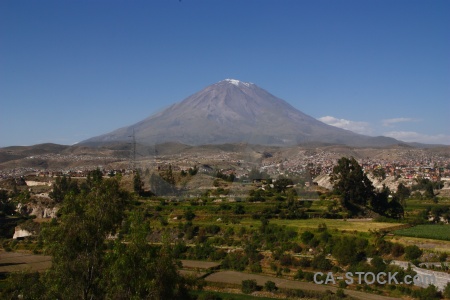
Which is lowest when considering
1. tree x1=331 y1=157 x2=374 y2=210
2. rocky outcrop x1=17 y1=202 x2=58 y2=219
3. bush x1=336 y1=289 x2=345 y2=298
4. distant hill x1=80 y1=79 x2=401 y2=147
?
bush x1=336 y1=289 x2=345 y2=298

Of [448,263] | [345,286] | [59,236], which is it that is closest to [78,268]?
[59,236]

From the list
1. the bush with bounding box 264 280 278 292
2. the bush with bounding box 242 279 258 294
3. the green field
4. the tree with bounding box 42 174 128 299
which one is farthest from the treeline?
the green field

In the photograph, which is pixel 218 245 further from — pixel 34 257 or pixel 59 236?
pixel 59 236


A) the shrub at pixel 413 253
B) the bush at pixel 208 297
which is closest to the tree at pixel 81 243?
the bush at pixel 208 297

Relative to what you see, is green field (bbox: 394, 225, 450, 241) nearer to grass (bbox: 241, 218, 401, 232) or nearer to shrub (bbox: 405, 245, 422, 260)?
grass (bbox: 241, 218, 401, 232)

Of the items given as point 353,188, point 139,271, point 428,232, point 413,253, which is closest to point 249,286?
point 413,253

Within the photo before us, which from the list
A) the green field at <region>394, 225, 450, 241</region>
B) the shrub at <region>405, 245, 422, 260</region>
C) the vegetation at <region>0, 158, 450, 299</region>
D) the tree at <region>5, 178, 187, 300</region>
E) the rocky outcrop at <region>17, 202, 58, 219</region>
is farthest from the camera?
the rocky outcrop at <region>17, 202, 58, 219</region>
